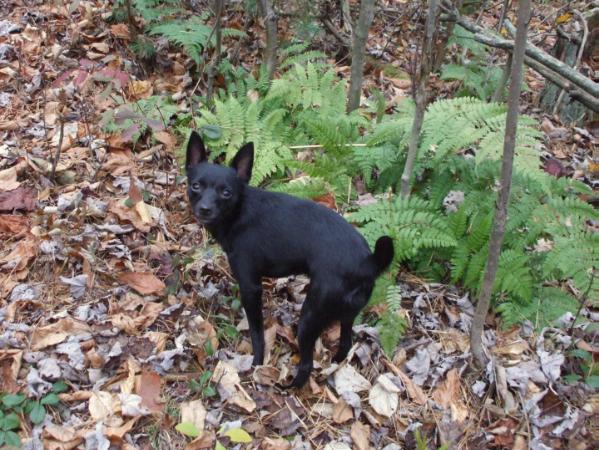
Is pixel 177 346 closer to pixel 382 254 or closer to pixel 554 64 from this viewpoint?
pixel 382 254

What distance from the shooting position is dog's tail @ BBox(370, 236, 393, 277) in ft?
10.7

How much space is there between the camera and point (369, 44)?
25.1ft

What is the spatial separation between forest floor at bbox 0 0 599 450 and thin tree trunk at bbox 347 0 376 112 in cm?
194

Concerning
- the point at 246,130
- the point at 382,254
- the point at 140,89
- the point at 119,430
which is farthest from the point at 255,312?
the point at 140,89

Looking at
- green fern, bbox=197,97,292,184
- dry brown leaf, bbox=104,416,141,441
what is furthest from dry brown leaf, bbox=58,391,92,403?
green fern, bbox=197,97,292,184

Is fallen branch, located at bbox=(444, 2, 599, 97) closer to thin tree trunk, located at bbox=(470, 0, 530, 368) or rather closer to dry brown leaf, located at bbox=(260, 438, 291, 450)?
thin tree trunk, located at bbox=(470, 0, 530, 368)

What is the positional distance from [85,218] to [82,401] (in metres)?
1.71

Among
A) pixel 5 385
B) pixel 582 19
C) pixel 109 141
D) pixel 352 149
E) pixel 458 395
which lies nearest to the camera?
pixel 5 385

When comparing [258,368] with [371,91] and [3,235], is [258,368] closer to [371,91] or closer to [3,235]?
[3,235]

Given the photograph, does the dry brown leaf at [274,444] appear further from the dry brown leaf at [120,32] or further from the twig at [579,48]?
the dry brown leaf at [120,32]

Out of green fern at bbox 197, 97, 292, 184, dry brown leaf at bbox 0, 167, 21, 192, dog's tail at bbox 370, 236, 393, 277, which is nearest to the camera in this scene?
dog's tail at bbox 370, 236, 393, 277

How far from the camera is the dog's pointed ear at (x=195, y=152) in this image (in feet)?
12.5

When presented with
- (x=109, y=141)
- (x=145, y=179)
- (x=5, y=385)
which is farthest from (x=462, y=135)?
(x=5, y=385)

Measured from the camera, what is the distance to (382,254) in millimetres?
3354
